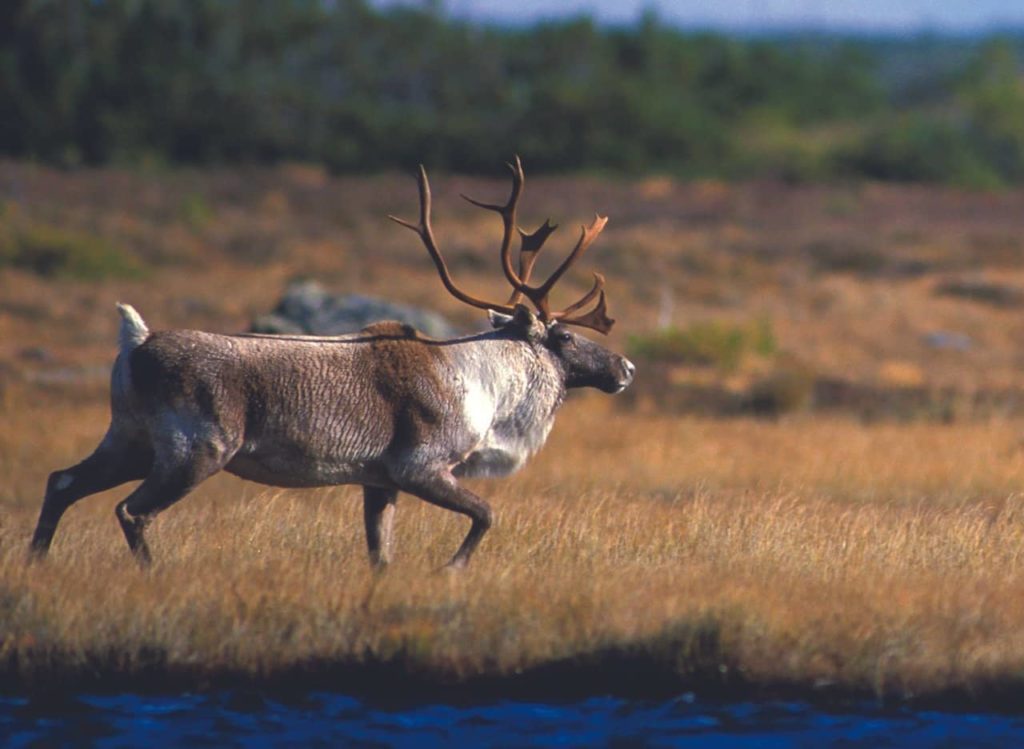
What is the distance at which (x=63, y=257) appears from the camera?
34.3m

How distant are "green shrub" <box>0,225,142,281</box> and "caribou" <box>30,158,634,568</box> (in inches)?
981

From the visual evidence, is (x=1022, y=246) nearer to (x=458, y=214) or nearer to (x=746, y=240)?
(x=746, y=240)

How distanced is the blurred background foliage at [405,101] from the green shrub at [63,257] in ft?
68.1

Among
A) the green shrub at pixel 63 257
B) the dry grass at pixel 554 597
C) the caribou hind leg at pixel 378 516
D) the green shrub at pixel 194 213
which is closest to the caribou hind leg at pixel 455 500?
the dry grass at pixel 554 597

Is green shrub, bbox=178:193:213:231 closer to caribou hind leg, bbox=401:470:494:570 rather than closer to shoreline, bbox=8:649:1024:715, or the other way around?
caribou hind leg, bbox=401:470:494:570

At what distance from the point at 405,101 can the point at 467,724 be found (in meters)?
74.0

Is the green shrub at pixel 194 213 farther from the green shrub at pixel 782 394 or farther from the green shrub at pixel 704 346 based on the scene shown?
the green shrub at pixel 782 394

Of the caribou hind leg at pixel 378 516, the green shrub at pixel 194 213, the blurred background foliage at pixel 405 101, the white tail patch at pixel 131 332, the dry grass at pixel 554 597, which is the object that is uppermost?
the blurred background foliage at pixel 405 101

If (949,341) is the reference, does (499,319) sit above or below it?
above

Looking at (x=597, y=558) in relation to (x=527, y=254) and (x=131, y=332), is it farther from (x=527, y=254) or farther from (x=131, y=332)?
(x=131, y=332)

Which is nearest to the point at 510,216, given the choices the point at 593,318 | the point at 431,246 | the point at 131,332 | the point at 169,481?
the point at 431,246

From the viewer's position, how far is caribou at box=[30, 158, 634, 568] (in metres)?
9.34

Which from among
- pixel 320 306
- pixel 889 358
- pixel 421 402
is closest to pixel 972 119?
pixel 889 358

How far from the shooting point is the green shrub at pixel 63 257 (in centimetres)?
3403
